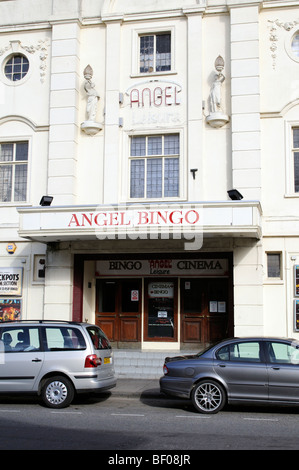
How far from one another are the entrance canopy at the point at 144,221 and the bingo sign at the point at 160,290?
2772mm

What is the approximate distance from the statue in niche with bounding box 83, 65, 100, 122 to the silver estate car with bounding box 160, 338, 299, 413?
8918mm

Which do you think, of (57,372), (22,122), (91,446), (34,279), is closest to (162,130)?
(22,122)

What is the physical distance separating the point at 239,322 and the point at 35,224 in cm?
608

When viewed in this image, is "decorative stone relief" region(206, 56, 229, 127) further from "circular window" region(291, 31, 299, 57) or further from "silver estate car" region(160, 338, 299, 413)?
"silver estate car" region(160, 338, 299, 413)

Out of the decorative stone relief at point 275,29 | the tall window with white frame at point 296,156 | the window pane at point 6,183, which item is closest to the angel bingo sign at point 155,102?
the decorative stone relief at point 275,29

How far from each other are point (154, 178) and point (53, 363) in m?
7.60

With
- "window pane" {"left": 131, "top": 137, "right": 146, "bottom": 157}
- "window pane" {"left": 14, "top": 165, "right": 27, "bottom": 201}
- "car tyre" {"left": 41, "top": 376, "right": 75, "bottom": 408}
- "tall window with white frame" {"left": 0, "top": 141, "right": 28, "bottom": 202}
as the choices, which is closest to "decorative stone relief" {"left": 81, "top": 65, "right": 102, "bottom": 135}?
"window pane" {"left": 131, "top": 137, "right": 146, "bottom": 157}

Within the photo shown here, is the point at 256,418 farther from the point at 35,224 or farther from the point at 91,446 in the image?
the point at 35,224

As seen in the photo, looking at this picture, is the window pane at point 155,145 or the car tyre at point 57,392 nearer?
the car tyre at point 57,392

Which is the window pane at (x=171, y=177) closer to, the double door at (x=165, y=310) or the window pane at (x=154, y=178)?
the window pane at (x=154, y=178)

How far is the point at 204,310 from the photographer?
16.4 meters

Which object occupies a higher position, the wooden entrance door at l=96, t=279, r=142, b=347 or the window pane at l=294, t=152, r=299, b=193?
the window pane at l=294, t=152, r=299, b=193

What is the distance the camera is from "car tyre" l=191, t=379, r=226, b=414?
32.6ft

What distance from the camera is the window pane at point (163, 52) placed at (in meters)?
16.7
